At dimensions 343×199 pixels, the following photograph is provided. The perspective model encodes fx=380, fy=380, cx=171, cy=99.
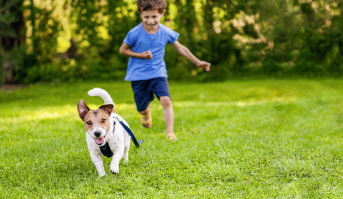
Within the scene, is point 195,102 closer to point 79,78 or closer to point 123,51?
point 123,51

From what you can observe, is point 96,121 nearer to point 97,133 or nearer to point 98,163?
point 97,133

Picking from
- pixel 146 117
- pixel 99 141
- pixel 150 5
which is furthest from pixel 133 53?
pixel 99 141

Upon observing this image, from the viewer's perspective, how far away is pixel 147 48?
4977mm

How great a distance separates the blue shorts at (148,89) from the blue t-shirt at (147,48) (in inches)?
3.9

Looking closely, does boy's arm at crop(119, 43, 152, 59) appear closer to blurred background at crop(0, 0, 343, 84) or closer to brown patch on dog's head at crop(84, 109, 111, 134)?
brown patch on dog's head at crop(84, 109, 111, 134)

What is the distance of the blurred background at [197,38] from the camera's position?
34.8 feet

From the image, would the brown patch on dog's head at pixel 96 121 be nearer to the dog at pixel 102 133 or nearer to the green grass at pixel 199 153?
the dog at pixel 102 133

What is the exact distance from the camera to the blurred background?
34.8 feet

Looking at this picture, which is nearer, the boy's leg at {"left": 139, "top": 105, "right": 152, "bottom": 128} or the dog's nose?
the dog's nose

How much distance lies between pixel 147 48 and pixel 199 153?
1627 mm

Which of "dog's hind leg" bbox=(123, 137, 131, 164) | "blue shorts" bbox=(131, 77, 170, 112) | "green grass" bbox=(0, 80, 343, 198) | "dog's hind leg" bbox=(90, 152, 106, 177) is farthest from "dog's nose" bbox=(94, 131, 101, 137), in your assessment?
"blue shorts" bbox=(131, 77, 170, 112)

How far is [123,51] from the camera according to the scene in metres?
4.94

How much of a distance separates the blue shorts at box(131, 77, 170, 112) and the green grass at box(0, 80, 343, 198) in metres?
0.47

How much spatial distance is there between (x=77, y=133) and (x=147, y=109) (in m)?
1.12
